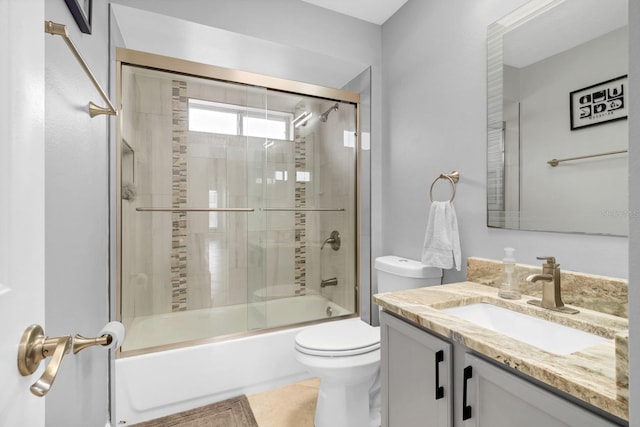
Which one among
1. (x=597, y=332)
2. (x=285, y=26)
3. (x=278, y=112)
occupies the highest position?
(x=285, y=26)

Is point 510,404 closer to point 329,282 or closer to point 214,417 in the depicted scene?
point 214,417

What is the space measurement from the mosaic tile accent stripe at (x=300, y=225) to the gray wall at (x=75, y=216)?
1.34 metres

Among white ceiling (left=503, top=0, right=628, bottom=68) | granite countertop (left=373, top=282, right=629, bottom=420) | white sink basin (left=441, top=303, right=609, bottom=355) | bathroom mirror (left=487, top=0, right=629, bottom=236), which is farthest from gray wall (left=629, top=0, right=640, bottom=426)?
white ceiling (left=503, top=0, right=628, bottom=68)

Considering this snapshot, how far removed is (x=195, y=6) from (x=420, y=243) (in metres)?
1.86

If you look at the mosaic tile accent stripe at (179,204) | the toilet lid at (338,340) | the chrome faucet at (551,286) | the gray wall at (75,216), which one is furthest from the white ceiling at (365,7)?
the toilet lid at (338,340)

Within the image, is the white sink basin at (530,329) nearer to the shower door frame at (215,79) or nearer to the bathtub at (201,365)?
the shower door frame at (215,79)

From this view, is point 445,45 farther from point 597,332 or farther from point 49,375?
point 49,375

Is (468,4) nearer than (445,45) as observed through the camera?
Yes

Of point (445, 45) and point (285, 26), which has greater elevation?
point (285, 26)

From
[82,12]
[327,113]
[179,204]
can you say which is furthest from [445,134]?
[179,204]

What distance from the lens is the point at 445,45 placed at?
1678mm

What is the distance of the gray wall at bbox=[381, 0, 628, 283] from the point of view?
125cm

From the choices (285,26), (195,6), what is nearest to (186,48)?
(195,6)

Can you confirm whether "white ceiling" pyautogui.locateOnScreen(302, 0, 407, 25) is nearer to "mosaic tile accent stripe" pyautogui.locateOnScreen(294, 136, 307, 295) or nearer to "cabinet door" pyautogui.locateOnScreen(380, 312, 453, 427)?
"mosaic tile accent stripe" pyautogui.locateOnScreen(294, 136, 307, 295)
